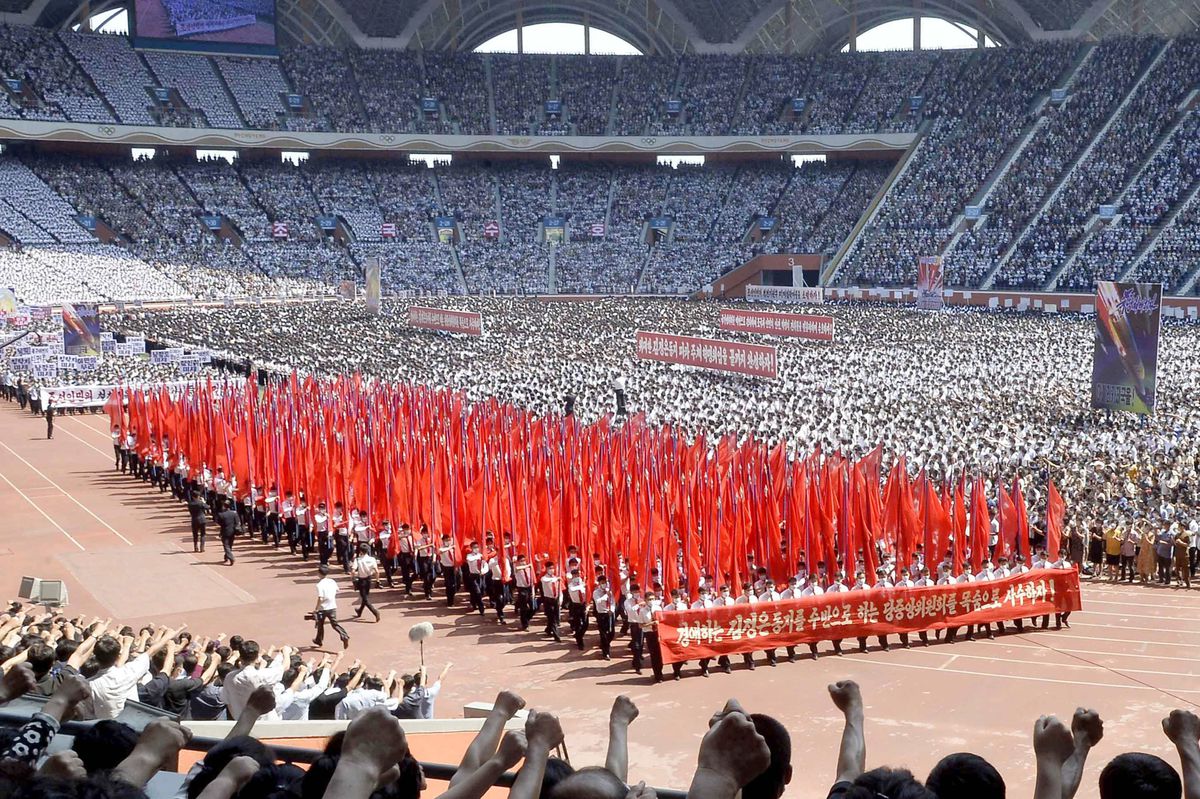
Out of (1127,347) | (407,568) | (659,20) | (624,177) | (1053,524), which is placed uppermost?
(659,20)

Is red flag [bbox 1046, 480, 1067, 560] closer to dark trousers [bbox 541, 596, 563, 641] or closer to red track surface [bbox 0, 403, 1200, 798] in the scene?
red track surface [bbox 0, 403, 1200, 798]

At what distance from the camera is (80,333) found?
118ft

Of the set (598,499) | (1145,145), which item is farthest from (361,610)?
(1145,145)

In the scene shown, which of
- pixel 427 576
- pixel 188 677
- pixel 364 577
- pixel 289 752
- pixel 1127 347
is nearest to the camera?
pixel 289 752

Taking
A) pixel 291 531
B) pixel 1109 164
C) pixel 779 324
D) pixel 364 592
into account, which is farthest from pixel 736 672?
pixel 1109 164

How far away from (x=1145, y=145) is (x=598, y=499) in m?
Answer: 52.7

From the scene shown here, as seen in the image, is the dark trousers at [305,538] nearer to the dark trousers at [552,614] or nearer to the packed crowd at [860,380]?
the dark trousers at [552,614]

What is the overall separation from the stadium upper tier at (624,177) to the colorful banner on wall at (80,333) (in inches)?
893

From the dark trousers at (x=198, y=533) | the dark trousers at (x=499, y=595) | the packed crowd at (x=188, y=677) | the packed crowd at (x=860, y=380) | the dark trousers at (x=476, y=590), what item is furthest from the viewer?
the packed crowd at (x=860, y=380)

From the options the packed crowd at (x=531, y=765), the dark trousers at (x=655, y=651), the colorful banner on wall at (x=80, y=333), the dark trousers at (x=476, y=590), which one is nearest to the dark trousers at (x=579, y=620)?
the dark trousers at (x=655, y=651)

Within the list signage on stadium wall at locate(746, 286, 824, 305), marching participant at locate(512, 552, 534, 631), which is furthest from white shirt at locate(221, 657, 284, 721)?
signage on stadium wall at locate(746, 286, 824, 305)

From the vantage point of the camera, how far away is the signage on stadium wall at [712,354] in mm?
33906

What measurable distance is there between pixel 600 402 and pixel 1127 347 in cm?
1233

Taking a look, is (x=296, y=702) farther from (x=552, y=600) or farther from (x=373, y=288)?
(x=373, y=288)
